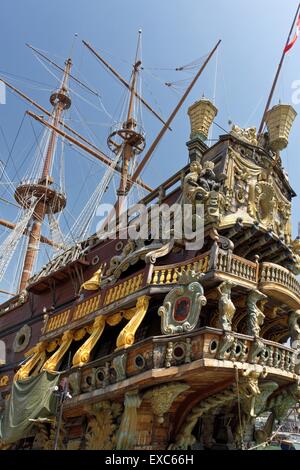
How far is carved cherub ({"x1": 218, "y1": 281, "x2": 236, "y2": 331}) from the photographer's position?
11.4 meters

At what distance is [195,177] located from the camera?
14133 millimetres

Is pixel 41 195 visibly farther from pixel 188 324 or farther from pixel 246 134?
pixel 188 324

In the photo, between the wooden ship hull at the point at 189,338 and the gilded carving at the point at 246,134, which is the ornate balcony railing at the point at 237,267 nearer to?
the wooden ship hull at the point at 189,338

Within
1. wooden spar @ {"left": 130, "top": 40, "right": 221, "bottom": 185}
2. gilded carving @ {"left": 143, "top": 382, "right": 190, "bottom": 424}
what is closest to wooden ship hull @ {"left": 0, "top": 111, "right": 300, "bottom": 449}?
gilded carving @ {"left": 143, "top": 382, "right": 190, "bottom": 424}

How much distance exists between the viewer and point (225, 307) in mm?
11570

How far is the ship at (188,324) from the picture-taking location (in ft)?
36.8

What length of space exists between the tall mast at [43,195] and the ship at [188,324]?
1682 centimetres

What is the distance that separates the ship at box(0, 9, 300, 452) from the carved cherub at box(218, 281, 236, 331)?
0.11 feet

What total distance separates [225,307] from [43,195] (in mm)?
27302

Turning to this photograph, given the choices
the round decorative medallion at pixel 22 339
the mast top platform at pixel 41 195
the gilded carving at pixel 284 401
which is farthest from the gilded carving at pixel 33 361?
the mast top platform at pixel 41 195

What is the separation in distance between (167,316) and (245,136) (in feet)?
23.7

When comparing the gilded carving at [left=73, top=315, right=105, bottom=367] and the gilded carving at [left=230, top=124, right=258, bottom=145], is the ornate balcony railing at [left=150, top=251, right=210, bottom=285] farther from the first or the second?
the gilded carving at [left=230, top=124, right=258, bottom=145]
